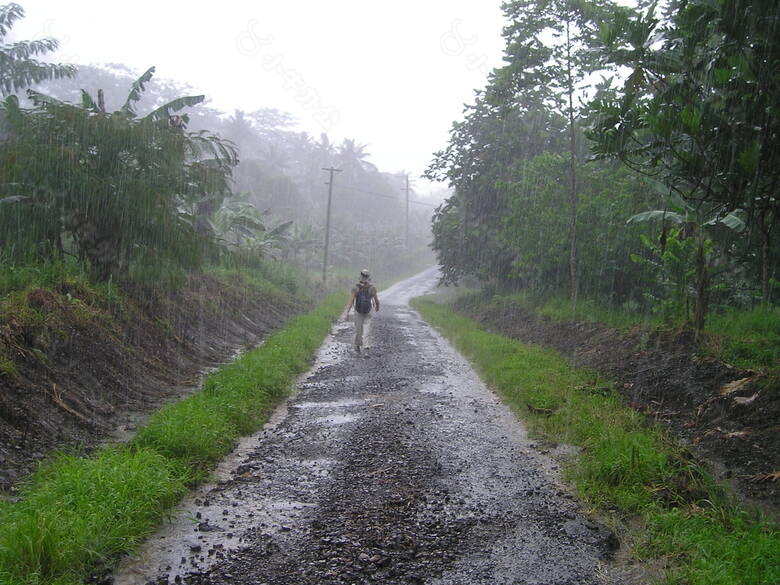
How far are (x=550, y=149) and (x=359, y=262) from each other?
1318 inches

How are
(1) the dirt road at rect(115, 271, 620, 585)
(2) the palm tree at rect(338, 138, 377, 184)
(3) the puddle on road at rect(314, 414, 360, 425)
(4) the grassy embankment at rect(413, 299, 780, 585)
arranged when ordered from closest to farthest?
(4) the grassy embankment at rect(413, 299, 780, 585) → (1) the dirt road at rect(115, 271, 620, 585) → (3) the puddle on road at rect(314, 414, 360, 425) → (2) the palm tree at rect(338, 138, 377, 184)

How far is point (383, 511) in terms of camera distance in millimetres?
5051

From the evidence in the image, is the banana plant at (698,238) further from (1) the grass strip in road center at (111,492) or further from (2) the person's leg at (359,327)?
(1) the grass strip in road center at (111,492)

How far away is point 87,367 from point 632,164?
7229mm

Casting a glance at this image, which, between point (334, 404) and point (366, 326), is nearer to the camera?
point (334, 404)

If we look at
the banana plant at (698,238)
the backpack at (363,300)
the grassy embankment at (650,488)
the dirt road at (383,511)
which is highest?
the banana plant at (698,238)

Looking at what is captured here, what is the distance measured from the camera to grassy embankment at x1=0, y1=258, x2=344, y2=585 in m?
3.86

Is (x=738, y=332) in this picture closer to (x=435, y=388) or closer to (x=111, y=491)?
(x=435, y=388)

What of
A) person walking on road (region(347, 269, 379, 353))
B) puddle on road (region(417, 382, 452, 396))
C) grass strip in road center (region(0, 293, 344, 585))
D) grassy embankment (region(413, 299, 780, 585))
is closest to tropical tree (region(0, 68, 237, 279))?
person walking on road (region(347, 269, 379, 353))

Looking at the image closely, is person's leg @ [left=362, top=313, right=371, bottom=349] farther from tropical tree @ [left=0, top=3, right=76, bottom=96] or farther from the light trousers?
tropical tree @ [left=0, top=3, right=76, bottom=96]

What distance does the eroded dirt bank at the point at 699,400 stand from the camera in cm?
600

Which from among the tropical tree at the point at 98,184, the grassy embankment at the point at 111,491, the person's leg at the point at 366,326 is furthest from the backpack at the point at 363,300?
the grassy embankment at the point at 111,491

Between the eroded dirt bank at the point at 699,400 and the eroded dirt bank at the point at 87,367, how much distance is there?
653 cm

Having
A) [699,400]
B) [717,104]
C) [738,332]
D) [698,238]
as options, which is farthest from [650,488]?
[698,238]
